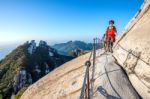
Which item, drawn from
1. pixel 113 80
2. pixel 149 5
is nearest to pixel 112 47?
pixel 149 5

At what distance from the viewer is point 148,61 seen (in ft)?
38.2

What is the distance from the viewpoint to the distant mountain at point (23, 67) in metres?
129

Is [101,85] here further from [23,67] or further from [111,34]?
[23,67]

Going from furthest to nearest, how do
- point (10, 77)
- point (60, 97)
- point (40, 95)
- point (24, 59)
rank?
point (24, 59), point (10, 77), point (40, 95), point (60, 97)

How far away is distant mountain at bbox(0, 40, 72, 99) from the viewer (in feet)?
423

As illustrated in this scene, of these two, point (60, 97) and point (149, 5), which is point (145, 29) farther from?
point (60, 97)

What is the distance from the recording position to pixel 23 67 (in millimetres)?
148250

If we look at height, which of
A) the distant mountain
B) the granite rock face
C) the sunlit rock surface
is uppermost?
the granite rock face

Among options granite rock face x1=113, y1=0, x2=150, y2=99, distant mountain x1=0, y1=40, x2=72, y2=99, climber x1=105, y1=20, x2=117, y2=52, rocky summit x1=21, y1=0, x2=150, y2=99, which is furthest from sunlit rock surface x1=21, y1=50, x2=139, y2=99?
distant mountain x1=0, y1=40, x2=72, y2=99

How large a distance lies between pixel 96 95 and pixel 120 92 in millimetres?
1207

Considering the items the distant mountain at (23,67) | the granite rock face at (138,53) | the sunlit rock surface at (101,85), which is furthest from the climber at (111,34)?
the distant mountain at (23,67)

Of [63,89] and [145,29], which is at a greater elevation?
[145,29]

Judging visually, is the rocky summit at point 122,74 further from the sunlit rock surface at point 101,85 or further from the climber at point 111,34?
the climber at point 111,34

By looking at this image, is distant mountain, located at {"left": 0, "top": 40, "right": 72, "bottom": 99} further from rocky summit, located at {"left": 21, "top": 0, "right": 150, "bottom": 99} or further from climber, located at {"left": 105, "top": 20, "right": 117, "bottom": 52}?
rocky summit, located at {"left": 21, "top": 0, "right": 150, "bottom": 99}
